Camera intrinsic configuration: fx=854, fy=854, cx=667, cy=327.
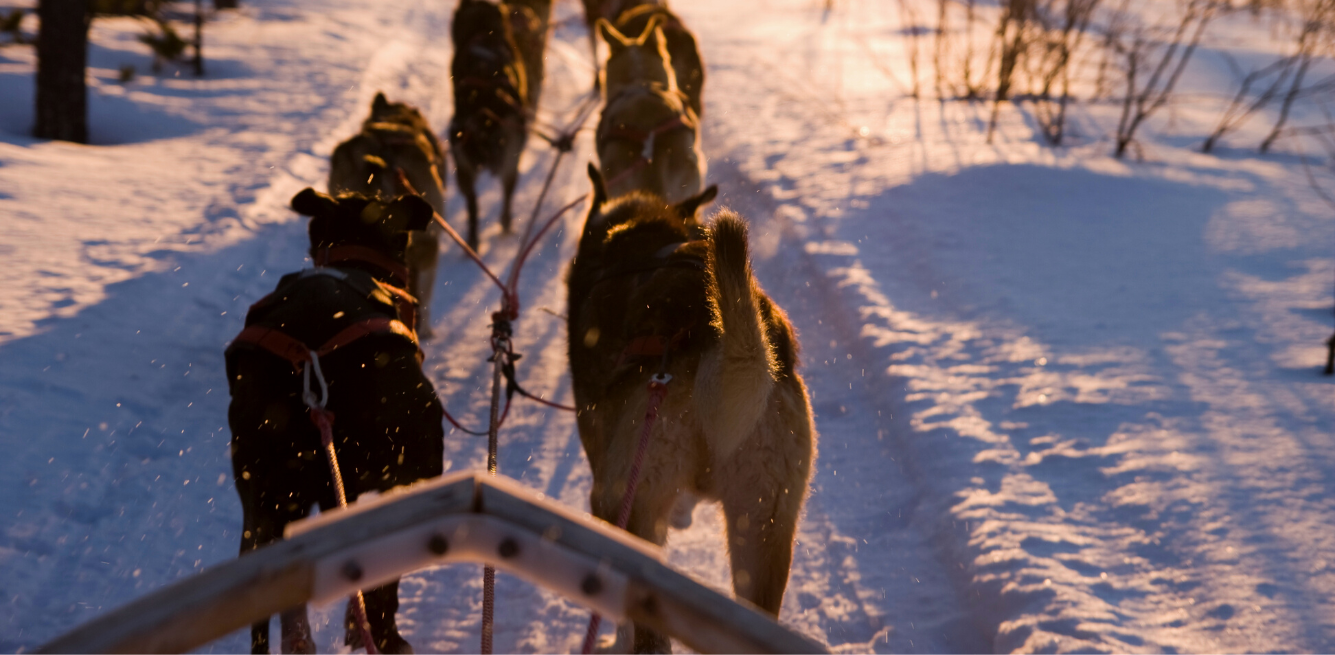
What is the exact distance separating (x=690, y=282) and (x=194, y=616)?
6.28 feet

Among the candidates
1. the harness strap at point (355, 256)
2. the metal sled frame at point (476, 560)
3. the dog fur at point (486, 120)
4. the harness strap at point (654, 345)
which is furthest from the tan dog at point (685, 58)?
the metal sled frame at point (476, 560)

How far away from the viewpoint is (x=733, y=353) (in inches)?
80.7

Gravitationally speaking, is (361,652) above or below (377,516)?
below

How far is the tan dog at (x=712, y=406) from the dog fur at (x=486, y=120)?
4403mm

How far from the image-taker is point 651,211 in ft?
10.8

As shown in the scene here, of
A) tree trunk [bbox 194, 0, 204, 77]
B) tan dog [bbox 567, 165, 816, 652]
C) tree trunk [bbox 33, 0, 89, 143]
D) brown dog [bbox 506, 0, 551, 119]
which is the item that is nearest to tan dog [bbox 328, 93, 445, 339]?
tan dog [bbox 567, 165, 816, 652]

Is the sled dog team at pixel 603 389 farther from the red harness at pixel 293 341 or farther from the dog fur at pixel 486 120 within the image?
the dog fur at pixel 486 120

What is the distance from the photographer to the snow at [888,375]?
10.0 feet

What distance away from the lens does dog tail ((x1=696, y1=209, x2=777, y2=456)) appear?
191cm

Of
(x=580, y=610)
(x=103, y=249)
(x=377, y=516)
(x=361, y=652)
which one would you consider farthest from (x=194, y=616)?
(x=103, y=249)

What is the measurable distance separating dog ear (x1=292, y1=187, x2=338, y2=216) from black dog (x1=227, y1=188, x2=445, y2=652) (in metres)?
0.50

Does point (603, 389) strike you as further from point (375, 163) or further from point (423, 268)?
point (423, 268)

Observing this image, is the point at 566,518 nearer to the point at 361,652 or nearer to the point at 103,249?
the point at 361,652

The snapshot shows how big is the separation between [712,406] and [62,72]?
845 centimetres
